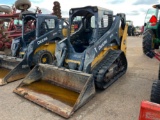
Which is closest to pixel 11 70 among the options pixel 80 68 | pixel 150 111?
pixel 80 68

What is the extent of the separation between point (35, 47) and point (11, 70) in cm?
116

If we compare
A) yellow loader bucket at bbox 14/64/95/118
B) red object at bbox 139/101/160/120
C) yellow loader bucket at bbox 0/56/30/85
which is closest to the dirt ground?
yellow loader bucket at bbox 14/64/95/118

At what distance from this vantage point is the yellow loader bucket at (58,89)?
11.6 ft

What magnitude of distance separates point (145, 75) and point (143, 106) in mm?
3957

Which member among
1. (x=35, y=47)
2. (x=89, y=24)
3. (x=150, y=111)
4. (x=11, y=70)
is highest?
(x=89, y=24)

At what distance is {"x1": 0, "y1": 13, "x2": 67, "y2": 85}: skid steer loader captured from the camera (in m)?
5.87

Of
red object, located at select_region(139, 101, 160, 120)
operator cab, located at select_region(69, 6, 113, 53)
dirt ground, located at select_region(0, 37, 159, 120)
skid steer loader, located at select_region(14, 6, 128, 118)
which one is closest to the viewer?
red object, located at select_region(139, 101, 160, 120)

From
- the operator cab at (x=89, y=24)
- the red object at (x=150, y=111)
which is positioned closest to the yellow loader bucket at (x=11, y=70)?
the operator cab at (x=89, y=24)

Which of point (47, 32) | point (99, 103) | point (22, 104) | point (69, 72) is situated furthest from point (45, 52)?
point (99, 103)

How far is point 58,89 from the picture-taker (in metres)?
4.36

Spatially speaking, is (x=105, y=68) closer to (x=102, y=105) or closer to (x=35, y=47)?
(x=102, y=105)

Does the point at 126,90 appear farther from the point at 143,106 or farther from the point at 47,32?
the point at 47,32

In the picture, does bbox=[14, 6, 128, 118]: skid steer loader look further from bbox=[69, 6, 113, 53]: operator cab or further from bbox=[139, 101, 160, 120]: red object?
bbox=[139, 101, 160, 120]: red object

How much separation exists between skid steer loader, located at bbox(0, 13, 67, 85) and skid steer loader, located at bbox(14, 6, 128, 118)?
113 cm
